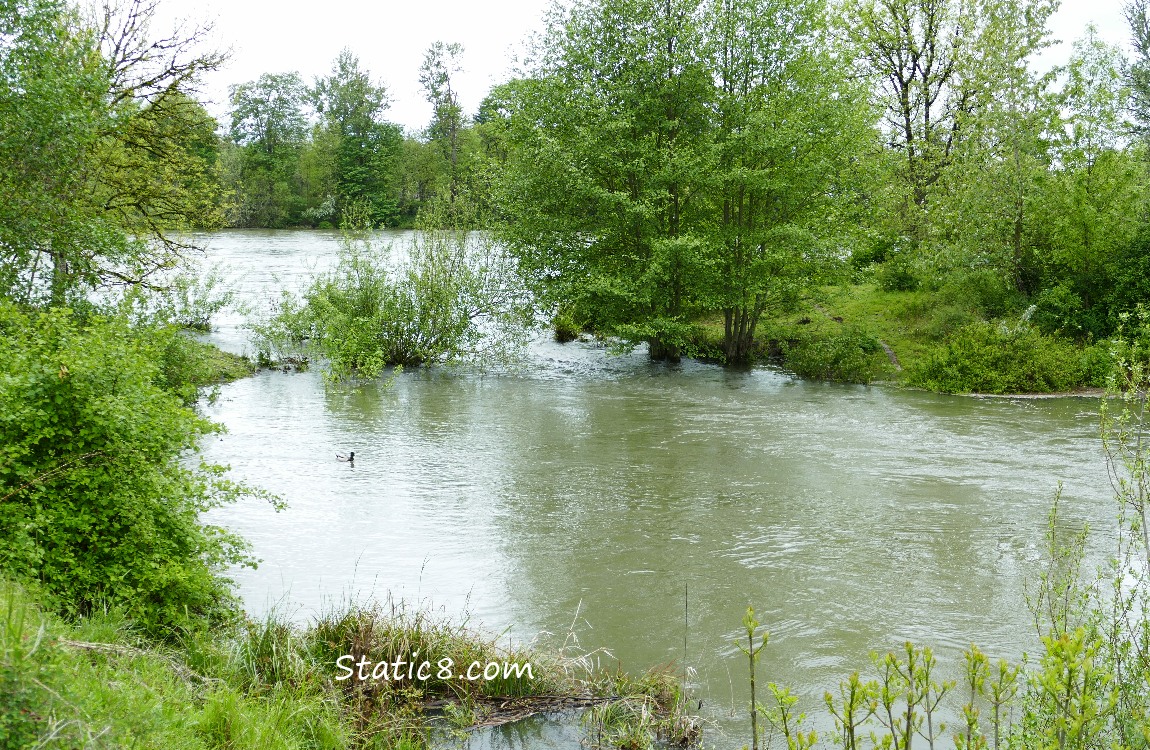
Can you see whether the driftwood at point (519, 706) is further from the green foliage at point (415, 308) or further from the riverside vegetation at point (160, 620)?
the green foliage at point (415, 308)

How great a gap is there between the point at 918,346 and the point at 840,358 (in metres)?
2.25

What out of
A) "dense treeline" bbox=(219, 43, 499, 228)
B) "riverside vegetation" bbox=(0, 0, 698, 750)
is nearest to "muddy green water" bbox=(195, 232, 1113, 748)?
"riverside vegetation" bbox=(0, 0, 698, 750)

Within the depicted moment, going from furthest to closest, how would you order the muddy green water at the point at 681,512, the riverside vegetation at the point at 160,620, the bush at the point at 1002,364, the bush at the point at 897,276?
the bush at the point at 897,276 < the bush at the point at 1002,364 < the muddy green water at the point at 681,512 < the riverside vegetation at the point at 160,620

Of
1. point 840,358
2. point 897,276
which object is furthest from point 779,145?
point 897,276

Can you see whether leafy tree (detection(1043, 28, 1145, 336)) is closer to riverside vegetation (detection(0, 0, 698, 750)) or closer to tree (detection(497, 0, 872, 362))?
tree (detection(497, 0, 872, 362))

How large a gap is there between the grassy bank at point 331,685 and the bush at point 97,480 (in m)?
0.38

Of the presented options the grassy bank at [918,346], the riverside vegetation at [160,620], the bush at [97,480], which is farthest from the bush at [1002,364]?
the bush at [97,480]

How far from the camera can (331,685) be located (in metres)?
6.02

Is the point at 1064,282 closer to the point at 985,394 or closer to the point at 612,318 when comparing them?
the point at 985,394

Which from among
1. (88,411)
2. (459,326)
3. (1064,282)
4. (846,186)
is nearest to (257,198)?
(459,326)

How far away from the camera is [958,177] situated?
78.5 ft

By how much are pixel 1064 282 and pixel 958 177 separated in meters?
4.36

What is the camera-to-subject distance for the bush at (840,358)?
70.7 ft

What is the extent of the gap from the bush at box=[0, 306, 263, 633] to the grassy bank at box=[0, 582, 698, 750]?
38 centimetres
